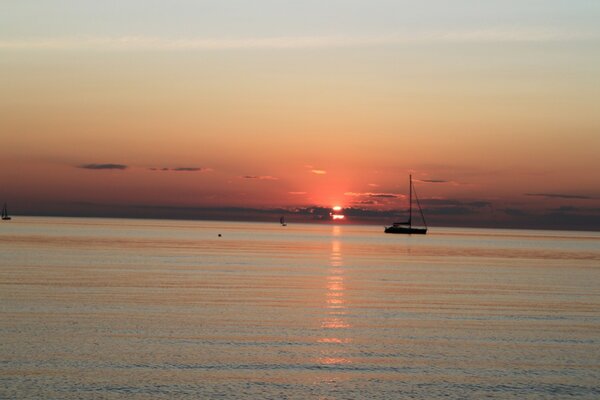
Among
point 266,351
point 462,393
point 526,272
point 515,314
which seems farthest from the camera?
point 526,272

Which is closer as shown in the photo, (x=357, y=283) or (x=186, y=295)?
(x=186, y=295)

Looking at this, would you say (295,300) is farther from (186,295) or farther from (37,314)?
(37,314)

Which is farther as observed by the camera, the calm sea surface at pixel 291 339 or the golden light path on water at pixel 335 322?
the golden light path on water at pixel 335 322

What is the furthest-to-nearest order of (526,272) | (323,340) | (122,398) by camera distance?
(526,272) → (323,340) → (122,398)

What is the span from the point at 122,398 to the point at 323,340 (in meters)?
12.6

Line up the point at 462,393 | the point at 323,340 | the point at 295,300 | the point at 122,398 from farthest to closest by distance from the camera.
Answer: the point at 295,300
the point at 323,340
the point at 462,393
the point at 122,398

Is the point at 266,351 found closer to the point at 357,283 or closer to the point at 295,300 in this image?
the point at 295,300

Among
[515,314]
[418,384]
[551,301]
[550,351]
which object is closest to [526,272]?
[551,301]

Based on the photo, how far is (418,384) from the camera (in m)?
27.5

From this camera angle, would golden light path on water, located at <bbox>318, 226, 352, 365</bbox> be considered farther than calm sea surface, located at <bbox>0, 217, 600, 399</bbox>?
Yes

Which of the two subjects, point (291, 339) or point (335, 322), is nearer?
point (291, 339)

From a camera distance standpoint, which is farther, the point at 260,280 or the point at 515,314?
the point at 260,280

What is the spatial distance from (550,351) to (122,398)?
1819 cm

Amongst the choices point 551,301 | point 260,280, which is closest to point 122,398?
point 551,301
